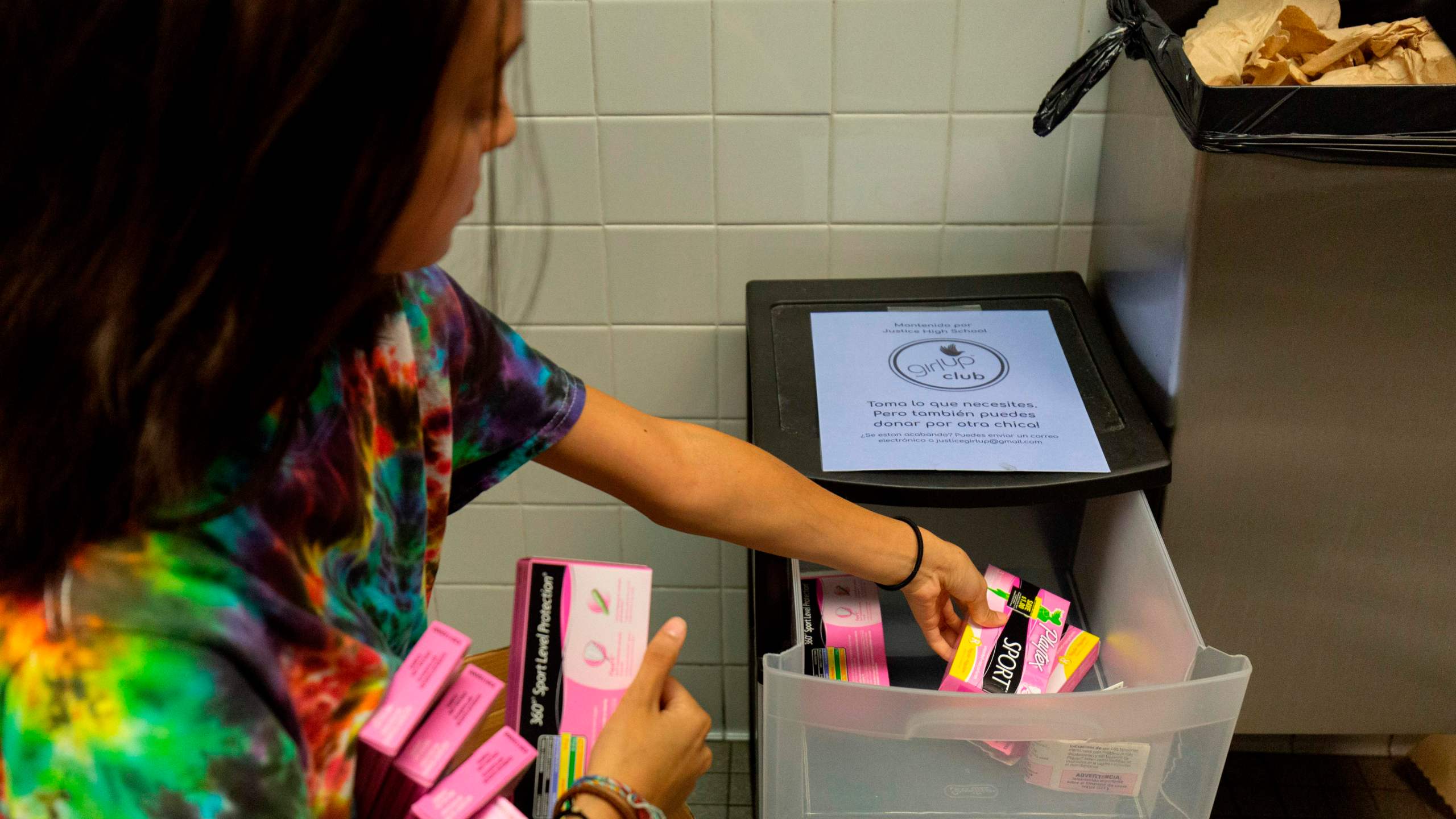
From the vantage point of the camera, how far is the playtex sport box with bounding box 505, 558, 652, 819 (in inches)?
26.9

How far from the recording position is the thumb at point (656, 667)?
26.7 inches

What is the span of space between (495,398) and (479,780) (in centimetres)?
29

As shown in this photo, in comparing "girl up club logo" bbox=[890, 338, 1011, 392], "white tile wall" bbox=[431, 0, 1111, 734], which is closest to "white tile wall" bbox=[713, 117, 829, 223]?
"white tile wall" bbox=[431, 0, 1111, 734]

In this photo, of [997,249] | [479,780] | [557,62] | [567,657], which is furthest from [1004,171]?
[479,780]

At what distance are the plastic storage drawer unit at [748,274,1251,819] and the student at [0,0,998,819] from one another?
36cm

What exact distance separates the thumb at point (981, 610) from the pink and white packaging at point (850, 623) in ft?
0.28

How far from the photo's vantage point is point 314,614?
0.53m

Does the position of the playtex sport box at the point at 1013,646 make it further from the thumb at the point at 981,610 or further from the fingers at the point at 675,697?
the fingers at the point at 675,697

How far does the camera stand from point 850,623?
929 millimetres

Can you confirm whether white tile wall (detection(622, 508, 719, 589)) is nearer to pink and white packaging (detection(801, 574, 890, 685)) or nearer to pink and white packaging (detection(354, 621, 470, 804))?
pink and white packaging (detection(801, 574, 890, 685))

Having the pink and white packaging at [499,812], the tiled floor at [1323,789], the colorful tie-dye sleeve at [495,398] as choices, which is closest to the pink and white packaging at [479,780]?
the pink and white packaging at [499,812]

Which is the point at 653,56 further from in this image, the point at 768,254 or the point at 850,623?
the point at 850,623

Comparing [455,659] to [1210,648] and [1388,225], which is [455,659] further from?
[1388,225]

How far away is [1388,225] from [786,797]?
64cm
